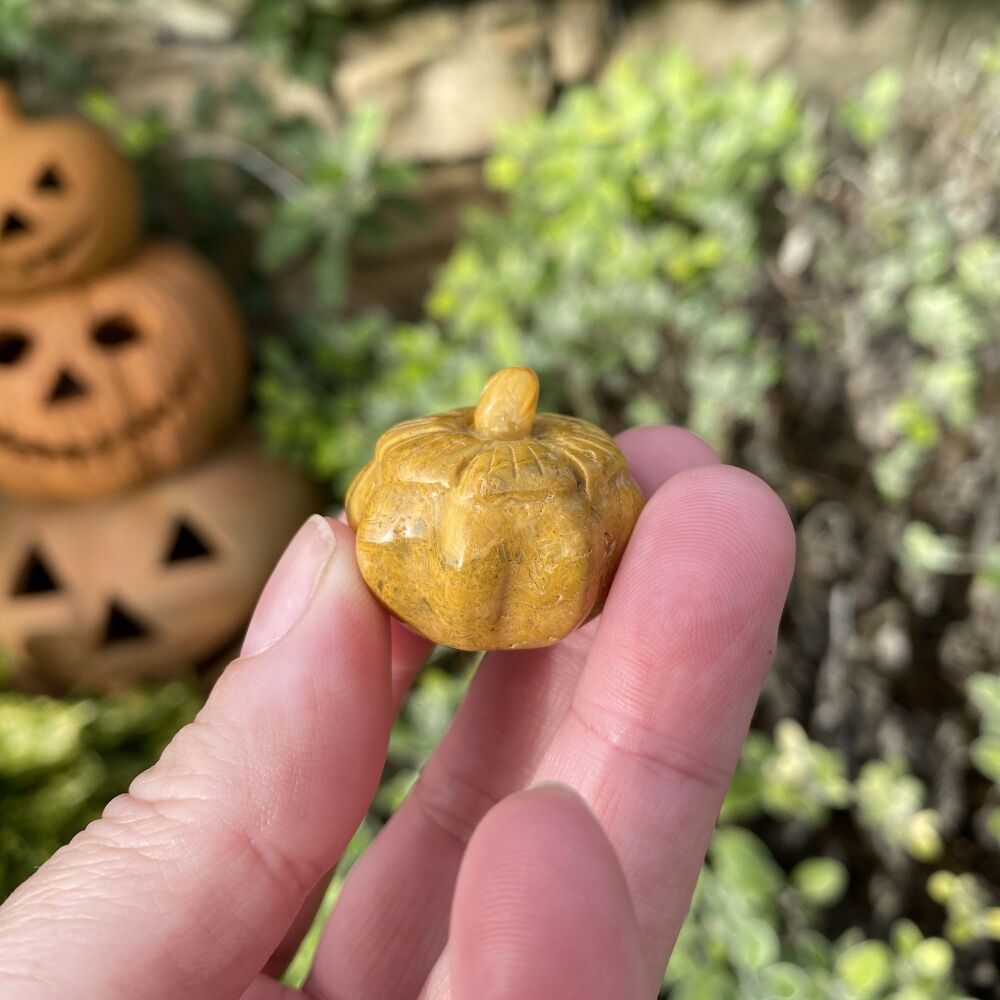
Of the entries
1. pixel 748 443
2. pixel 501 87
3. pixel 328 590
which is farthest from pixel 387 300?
pixel 328 590

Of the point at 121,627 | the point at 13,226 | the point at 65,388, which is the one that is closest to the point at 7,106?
the point at 13,226

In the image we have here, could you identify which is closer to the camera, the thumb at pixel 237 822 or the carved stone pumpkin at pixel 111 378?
the thumb at pixel 237 822

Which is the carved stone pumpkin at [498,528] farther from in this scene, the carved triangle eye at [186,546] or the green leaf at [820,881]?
the carved triangle eye at [186,546]

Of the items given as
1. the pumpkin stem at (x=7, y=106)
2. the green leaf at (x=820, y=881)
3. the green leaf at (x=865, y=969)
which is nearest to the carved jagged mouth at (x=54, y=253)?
the pumpkin stem at (x=7, y=106)

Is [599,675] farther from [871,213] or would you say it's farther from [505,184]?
[505,184]

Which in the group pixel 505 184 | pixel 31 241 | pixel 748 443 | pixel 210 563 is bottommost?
pixel 210 563

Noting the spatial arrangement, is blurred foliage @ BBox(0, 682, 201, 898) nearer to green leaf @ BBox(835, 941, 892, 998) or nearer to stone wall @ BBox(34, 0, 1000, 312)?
green leaf @ BBox(835, 941, 892, 998)

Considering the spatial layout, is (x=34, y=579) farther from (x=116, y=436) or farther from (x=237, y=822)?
(x=237, y=822)

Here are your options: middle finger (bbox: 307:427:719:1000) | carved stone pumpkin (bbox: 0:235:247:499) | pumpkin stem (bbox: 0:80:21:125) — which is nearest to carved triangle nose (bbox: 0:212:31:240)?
carved stone pumpkin (bbox: 0:235:247:499)
